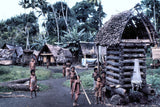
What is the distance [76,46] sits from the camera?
3247 cm

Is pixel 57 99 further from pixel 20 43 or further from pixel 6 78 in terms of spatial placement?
pixel 20 43

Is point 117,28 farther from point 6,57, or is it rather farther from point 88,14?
point 88,14

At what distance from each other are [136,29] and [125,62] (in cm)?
296

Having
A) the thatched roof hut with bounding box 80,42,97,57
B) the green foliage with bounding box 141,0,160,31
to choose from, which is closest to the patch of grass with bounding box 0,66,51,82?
the thatched roof hut with bounding box 80,42,97,57

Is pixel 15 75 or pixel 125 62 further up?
pixel 125 62

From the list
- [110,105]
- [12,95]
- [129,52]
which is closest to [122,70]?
[129,52]

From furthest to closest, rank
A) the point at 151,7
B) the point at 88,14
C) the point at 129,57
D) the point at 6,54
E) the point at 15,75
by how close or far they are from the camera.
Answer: the point at 88,14
the point at 151,7
the point at 6,54
the point at 15,75
the point at 129,57

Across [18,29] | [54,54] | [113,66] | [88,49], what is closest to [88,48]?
[88,49]

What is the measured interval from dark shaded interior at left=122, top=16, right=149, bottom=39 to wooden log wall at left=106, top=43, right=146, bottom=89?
2.81 ft

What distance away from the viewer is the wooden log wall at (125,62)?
27.5ft

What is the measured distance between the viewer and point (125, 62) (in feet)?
27.5

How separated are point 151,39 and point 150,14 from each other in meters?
32.1

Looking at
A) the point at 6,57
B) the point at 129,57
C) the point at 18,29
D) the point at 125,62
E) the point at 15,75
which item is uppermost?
the point at 18,29

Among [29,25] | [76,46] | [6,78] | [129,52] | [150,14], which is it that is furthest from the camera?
[29,25]
